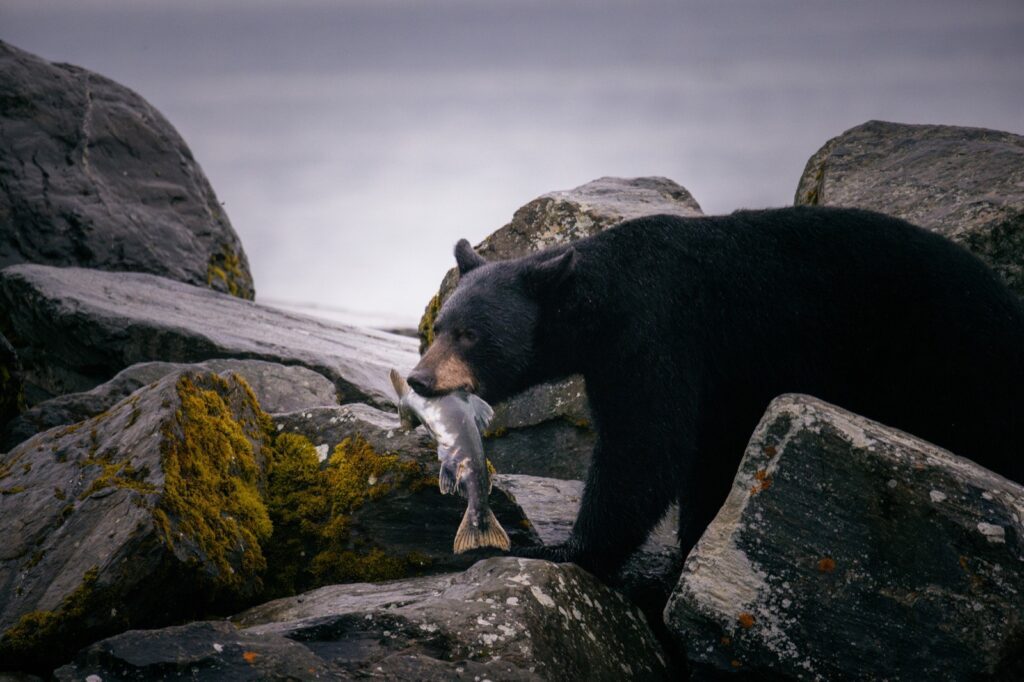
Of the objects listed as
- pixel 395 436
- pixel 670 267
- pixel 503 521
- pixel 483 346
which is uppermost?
pixel 670 267

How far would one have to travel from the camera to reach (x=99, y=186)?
49.5ft

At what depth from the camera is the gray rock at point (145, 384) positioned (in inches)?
330

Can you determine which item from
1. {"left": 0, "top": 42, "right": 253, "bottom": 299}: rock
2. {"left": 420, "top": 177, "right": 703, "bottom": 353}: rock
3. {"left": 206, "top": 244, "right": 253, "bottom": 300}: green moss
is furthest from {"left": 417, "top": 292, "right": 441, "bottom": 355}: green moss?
{"left": 206, "top": 244, "right": 253, "bottom": 300}: green moss

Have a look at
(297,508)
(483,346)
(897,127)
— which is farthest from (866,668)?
(897,127)

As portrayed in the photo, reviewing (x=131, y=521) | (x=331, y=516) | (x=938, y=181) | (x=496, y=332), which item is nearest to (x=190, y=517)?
(x=131, y=521)

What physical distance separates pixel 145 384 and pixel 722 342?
16.1ft

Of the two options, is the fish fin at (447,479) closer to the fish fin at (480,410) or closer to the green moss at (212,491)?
the fish fin at (480,410)

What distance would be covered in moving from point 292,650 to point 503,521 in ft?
7.37

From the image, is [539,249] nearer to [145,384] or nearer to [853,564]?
[145,384]

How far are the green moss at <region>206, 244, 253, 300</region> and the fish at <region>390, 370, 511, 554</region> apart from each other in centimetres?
1053

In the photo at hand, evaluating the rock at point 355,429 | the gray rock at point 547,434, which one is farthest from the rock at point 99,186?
the rock at point 355,429

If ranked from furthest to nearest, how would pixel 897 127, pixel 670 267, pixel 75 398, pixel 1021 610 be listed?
pixel 897 127, pixel 75 398, pixel 670 267, pixel 1021 610

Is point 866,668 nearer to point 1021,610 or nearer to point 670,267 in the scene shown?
point 1021,610

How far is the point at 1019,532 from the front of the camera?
165 inches
